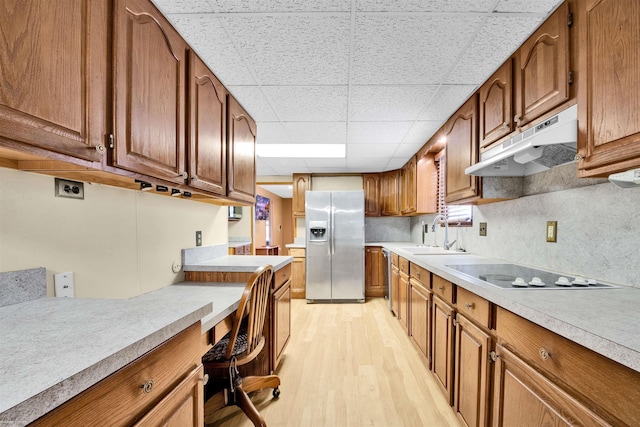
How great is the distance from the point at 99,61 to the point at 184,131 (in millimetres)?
521

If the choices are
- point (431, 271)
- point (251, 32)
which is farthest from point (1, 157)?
point (431, 271)

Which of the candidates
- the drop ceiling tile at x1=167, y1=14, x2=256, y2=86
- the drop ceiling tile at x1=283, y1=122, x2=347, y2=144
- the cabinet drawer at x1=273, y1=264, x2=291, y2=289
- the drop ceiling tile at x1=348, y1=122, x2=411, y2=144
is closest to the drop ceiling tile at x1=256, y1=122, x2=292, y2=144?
the drop ceiling tile at x1=283, y1=122, x2=347, y2=144

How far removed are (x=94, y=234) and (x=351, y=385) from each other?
1837 mm

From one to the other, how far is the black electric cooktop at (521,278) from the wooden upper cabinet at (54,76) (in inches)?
66.4

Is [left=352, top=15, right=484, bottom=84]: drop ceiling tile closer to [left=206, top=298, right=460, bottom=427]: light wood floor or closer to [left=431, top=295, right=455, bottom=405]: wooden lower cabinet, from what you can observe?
[left=431, top=295, right=455, bottom=405]: wooden lower cabinet

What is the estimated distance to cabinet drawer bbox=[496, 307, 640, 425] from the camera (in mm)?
660

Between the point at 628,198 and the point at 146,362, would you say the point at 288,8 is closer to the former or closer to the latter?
the point at 146,362

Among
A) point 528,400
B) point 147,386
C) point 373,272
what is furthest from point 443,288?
point 373,272

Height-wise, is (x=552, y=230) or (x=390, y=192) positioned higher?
(x=390, y=192)

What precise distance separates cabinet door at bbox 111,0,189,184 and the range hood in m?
1.64

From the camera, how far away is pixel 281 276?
2.29 m

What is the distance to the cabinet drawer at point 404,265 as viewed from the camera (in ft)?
8.82

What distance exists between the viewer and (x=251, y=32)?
1.38 metres

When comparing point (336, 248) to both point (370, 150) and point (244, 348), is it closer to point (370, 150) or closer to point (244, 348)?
point (370, 150)
